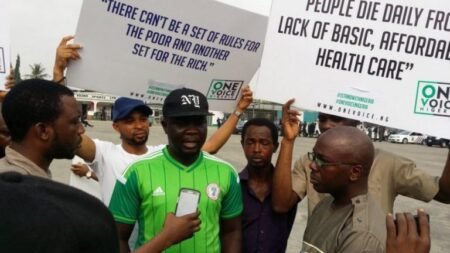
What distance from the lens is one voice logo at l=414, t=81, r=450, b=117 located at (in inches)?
105

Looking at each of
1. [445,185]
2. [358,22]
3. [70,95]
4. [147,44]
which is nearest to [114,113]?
[147,44]

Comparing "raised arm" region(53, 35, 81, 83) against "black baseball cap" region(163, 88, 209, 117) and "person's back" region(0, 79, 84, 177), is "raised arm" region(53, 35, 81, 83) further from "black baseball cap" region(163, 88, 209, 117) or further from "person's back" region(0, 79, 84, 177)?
"person's back" region(0, 79, 84, 177)

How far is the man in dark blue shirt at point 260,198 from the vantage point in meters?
3.10

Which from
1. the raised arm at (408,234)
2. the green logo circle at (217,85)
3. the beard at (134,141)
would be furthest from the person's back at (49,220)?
the green logo circle at (217,85)

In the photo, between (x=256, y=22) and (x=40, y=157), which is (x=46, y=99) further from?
(x=256, y=22)

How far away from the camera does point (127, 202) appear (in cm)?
267

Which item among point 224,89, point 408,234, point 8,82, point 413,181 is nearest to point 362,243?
point 408,234

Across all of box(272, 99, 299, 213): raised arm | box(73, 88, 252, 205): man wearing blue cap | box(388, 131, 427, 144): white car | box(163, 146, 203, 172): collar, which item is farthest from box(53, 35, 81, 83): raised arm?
box(388, 131, 427, 144): white car

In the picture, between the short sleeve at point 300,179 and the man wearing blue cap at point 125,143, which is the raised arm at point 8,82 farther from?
the short sleeve at point 300,179

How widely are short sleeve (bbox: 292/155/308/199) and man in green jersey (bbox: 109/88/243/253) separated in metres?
0.39

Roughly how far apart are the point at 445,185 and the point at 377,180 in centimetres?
36

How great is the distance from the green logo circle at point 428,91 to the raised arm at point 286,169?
73cm

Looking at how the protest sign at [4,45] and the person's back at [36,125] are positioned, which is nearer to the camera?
the person's back at [36,125]

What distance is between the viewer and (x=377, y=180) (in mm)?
2781
